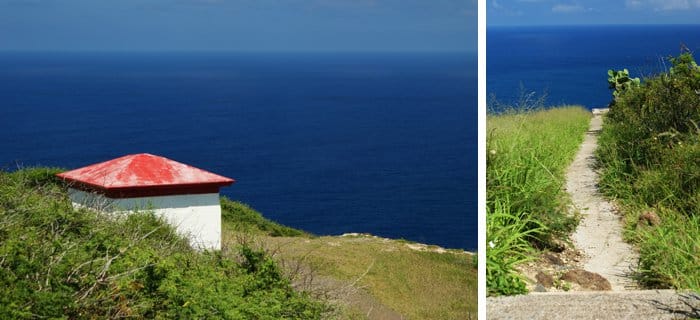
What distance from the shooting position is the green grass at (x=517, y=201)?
4.61m

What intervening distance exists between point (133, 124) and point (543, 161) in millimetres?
43387

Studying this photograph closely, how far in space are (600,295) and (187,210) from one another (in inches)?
279

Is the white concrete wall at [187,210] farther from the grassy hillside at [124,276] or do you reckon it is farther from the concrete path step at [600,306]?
the concrete path step at [600,306]

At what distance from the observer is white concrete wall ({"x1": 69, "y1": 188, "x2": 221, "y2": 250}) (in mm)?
10167

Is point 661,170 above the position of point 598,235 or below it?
above

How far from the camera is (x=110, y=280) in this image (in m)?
4.05

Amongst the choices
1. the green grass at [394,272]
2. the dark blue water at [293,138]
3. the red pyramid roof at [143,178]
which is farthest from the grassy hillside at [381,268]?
the dark blue water at [293,138]

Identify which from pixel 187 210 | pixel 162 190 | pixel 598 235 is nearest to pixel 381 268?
pixel 187 210

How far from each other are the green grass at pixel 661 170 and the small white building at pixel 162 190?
4.56m

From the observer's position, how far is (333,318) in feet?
19.9

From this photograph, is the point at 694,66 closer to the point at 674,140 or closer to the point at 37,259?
the point at 674,140

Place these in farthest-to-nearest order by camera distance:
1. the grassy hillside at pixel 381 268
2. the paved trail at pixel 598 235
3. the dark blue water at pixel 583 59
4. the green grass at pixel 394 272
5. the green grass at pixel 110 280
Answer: the green grass at pixel 394 272, the grassy hillside at pixel 381 268, the dark blue water at pixel 583 59, the paved trail at pixel 598 235, the green grass at pixel 110 280

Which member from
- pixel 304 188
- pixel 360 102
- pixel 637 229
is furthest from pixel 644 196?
pixel 360 102

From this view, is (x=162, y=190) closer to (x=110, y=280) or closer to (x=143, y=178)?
(x=143, y=178)
